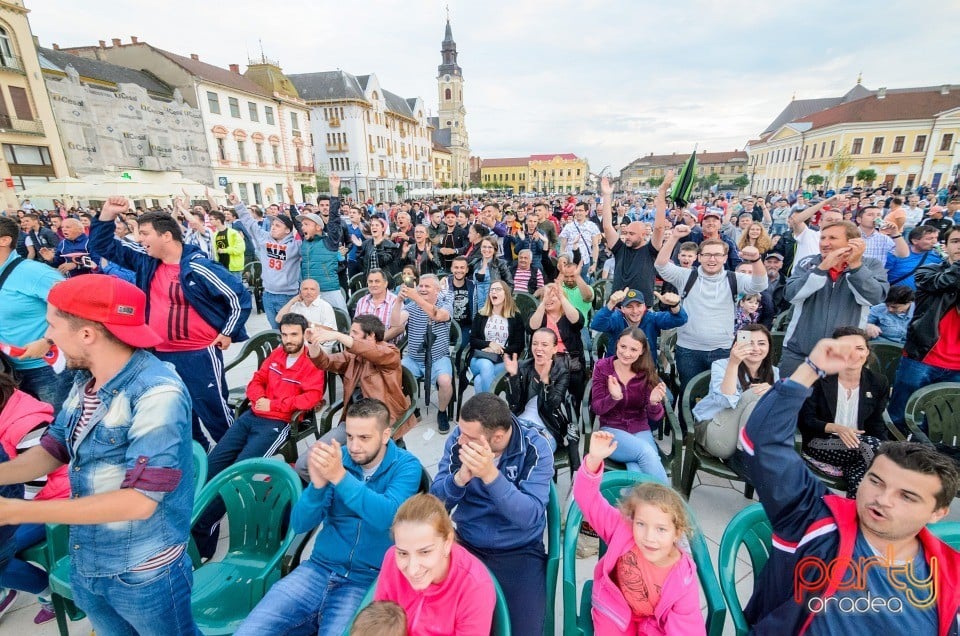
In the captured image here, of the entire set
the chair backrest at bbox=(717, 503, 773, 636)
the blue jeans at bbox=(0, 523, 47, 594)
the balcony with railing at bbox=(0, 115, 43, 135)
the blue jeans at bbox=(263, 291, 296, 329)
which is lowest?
the blue jeans at bbox=(0, 523, 47, 594)

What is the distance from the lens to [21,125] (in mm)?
20156

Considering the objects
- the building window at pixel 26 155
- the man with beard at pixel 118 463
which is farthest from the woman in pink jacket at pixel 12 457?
the building window at pixel 26 155

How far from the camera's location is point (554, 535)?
2.26m

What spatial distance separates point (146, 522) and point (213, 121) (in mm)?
37753

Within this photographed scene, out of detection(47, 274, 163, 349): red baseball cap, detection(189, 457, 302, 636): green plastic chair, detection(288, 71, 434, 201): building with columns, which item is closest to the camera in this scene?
detection(47, 274, 163, 349): red baseball cap

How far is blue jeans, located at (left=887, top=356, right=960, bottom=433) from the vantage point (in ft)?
11.0

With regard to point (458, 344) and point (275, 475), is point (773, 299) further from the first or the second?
point (275, 475)

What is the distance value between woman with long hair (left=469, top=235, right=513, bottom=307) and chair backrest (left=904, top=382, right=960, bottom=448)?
4054mm

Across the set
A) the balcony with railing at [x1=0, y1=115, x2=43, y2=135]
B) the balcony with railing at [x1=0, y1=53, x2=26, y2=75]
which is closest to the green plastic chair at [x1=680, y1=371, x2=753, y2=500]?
the balcony with railing at [x1=0, y1=115, x2=43, y2=135]

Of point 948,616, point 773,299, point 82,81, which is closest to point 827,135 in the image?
point 773,299

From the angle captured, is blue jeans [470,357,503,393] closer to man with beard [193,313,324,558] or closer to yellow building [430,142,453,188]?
man with beard [193,313,324,558]

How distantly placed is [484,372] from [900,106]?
68787 millimetres

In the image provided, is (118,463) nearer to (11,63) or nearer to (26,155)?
(26,155)

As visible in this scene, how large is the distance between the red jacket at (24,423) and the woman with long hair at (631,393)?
3.31 m
